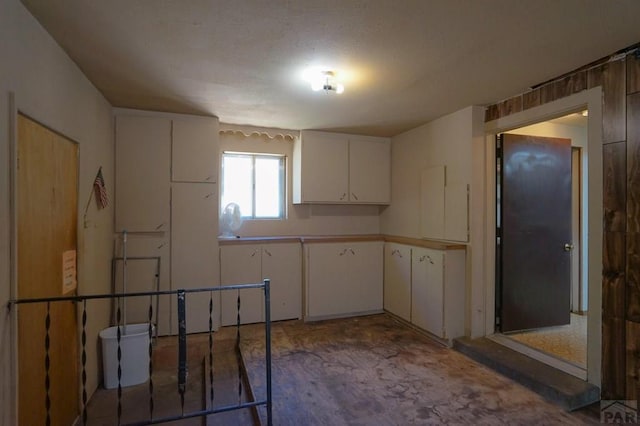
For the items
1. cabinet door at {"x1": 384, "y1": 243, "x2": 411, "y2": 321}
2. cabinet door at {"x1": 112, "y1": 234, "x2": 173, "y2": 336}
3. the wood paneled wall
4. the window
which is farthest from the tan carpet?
cabinet door at {"x1": 112, "y1": 234, "x2": 173, "y2": 336}

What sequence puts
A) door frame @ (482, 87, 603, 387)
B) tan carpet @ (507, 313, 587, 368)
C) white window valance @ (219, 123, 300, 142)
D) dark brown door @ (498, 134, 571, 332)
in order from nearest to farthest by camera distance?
door frame @ (482, 87, 603, 387) < tan carpet @ (507, 313, 587, 368) < dark brown door @ (498, 134, 571, 332) < white window valance @ (219, 123, 300, 142)

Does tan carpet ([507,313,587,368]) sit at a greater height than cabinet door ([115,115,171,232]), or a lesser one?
lesser

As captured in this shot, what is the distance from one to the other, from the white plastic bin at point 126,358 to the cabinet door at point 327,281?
1864mm

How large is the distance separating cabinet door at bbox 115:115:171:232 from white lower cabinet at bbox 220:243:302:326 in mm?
845

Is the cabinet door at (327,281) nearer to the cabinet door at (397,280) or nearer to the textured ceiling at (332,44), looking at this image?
the cabinet door at (397,280)

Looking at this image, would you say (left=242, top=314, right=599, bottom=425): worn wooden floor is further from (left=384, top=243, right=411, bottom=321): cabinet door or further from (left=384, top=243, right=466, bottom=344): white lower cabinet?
(left=384, top=243, right=411, bottom=321): cabinet door

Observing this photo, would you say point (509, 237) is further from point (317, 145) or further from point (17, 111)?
point (17, 111)

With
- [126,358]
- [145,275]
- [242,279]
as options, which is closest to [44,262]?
[126,358]

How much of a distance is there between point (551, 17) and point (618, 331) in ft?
6.73

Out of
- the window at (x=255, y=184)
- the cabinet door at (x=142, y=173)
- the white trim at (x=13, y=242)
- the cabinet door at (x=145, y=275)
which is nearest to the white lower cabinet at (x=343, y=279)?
the window at (x=255, y=184)

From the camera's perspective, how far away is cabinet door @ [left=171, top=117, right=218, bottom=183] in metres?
3.56

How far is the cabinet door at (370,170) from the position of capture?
448 cm

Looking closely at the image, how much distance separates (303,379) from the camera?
8.66ft

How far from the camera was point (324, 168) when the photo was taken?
4.32m
